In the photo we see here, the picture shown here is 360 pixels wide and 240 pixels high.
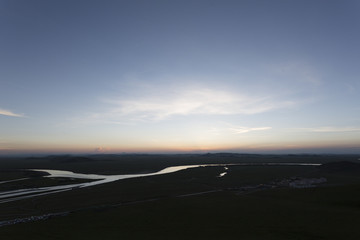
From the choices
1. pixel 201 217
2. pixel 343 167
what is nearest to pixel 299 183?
pixel 201 217

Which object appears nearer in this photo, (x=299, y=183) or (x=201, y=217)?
(x=201, y=217)

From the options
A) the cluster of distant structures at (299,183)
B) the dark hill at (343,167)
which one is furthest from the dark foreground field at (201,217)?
the dark hill at (343,167)

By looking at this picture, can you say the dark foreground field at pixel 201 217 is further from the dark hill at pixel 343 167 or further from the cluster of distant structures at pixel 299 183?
the dark hill at pixel 343 167

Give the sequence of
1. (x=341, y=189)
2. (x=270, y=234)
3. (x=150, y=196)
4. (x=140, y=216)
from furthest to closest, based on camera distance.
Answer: (x=150, y=196) → (x=341, y=189) → (x=140, y=216) → (x=270, y=234)

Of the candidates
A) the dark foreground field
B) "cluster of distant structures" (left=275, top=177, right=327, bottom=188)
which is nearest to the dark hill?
"cluster of distant structures" (left=275, top=177, right=327, bottom=188)

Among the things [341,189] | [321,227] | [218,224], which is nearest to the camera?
[321,227]

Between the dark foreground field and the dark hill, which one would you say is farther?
the dark hill

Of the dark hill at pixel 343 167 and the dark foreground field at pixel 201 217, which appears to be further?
the dark hill at pixel 343 167

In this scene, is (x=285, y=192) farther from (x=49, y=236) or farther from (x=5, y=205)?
(x=5, y=205)

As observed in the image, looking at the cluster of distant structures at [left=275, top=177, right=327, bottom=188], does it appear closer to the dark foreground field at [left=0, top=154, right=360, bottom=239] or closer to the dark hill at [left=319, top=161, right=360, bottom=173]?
→ the dark foreground field at [left=0, top=154, right=360, bottom=239]

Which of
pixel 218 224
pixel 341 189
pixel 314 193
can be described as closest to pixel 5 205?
pixel 218 224

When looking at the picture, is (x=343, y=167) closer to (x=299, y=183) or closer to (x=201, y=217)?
(x=299, y=183)
